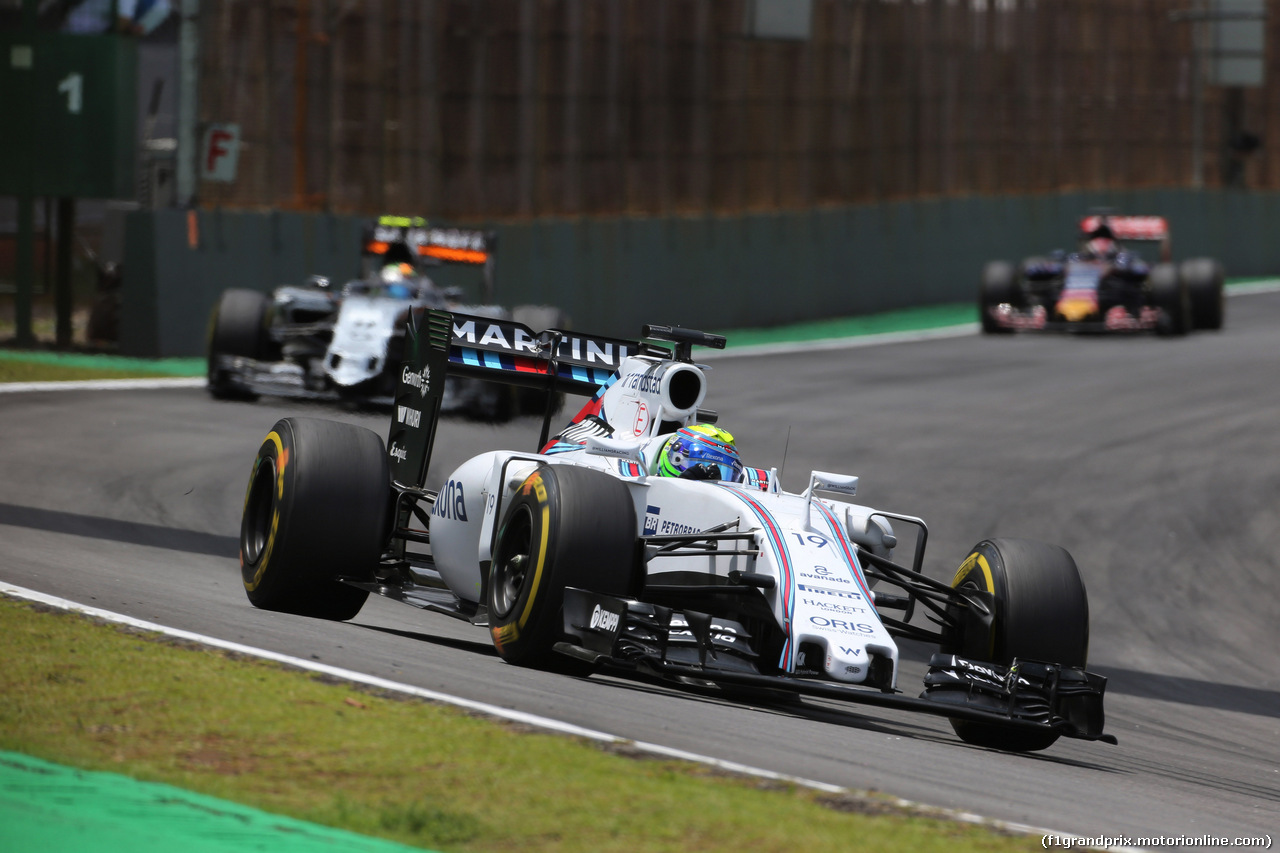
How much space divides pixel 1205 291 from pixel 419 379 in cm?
2344

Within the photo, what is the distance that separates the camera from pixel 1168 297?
3073 centimetres

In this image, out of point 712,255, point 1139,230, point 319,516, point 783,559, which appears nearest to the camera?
point 783,559

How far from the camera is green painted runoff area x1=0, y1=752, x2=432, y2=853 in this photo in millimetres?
5375

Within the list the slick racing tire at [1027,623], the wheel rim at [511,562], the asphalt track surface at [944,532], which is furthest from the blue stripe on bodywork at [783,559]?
the slick racing tire at [1027,623]

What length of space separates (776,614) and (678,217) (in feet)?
72.8

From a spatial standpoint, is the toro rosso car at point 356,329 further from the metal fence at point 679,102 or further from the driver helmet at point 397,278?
the metal fence at point 679,102

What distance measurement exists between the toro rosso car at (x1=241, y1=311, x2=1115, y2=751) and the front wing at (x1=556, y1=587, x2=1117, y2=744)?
0.01 m

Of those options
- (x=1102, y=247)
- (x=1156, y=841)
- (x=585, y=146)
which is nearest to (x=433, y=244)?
(x=585, y=146)

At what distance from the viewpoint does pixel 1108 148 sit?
134 feet

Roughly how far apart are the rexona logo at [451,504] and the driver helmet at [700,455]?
125 centimetres

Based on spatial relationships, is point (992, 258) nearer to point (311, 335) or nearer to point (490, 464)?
point (311, 335)

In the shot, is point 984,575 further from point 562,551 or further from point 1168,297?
point 1168,297

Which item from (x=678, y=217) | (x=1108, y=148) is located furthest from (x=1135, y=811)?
(x=1108, y=148)

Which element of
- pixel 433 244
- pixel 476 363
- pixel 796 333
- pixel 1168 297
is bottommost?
pixel 796 333
